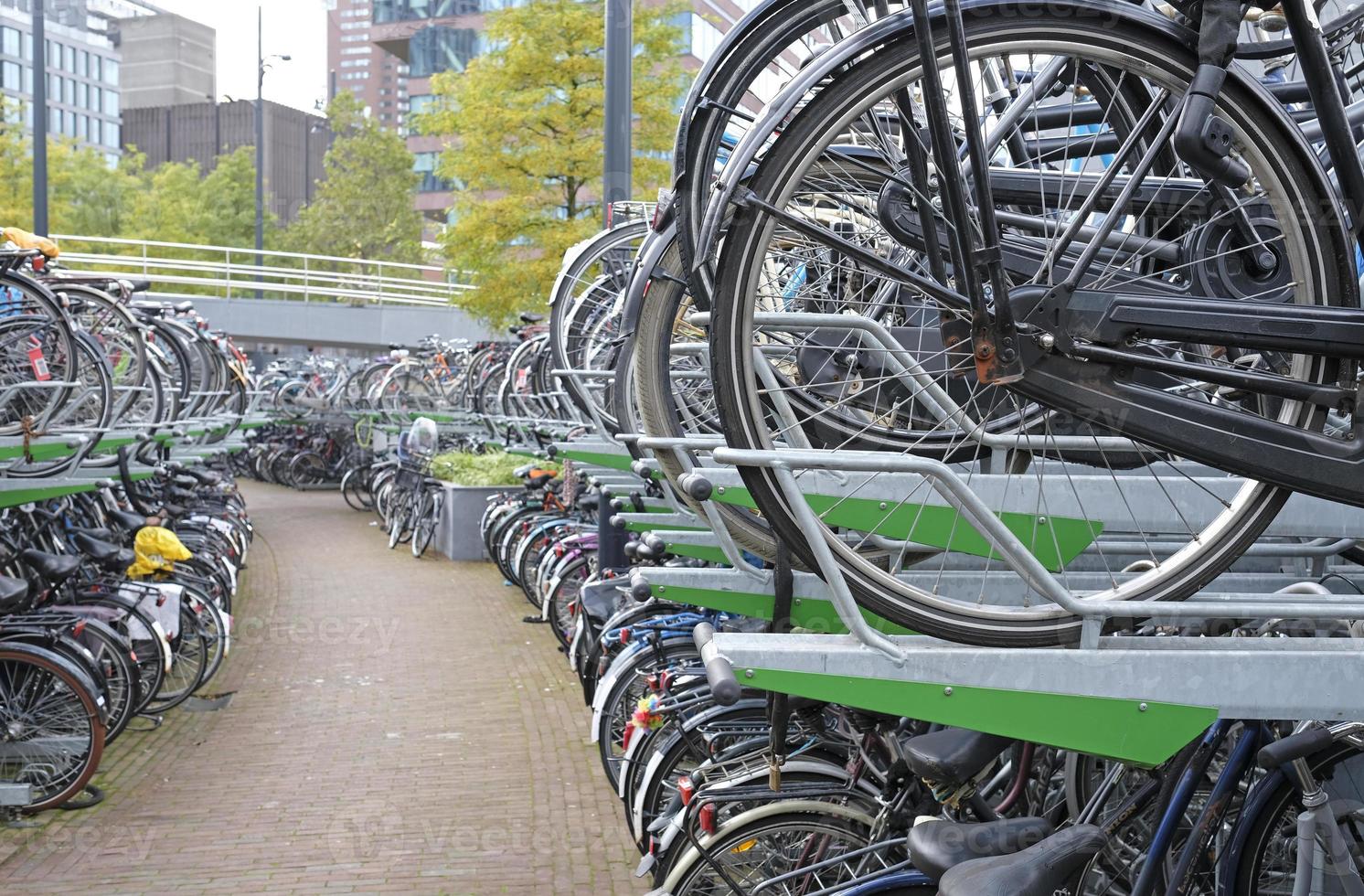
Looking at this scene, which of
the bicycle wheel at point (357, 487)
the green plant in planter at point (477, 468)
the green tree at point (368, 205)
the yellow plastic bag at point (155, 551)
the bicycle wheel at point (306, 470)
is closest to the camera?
the yellow plastic bag at point (155, 551)

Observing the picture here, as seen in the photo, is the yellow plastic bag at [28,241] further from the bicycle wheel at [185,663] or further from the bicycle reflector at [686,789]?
the bicycle reflector at [686,789]

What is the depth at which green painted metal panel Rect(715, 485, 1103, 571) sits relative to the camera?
312 centimetres

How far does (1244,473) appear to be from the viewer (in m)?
2.36

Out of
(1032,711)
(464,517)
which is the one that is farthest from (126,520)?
(1032,711)

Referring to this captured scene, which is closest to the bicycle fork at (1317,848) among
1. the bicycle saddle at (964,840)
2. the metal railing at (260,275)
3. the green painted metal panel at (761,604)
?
the bicycle saddle at (964,840)

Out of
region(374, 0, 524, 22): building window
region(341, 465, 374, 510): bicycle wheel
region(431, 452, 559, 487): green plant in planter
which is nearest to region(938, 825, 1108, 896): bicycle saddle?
region(431, 452, 559, 487): green plant in planter

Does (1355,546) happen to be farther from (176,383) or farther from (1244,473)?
(176,383)

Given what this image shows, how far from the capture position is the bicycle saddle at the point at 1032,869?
7.86ft

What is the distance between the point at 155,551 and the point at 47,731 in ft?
7.28

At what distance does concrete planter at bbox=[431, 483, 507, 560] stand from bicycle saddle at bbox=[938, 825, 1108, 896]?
12626 millimetres

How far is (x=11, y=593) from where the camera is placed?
646cm

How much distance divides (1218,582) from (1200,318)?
1.09 metres

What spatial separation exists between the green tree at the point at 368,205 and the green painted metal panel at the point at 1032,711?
38.0 meters

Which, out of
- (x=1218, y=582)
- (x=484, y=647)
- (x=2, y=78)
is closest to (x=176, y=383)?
(x=484, y=647)
